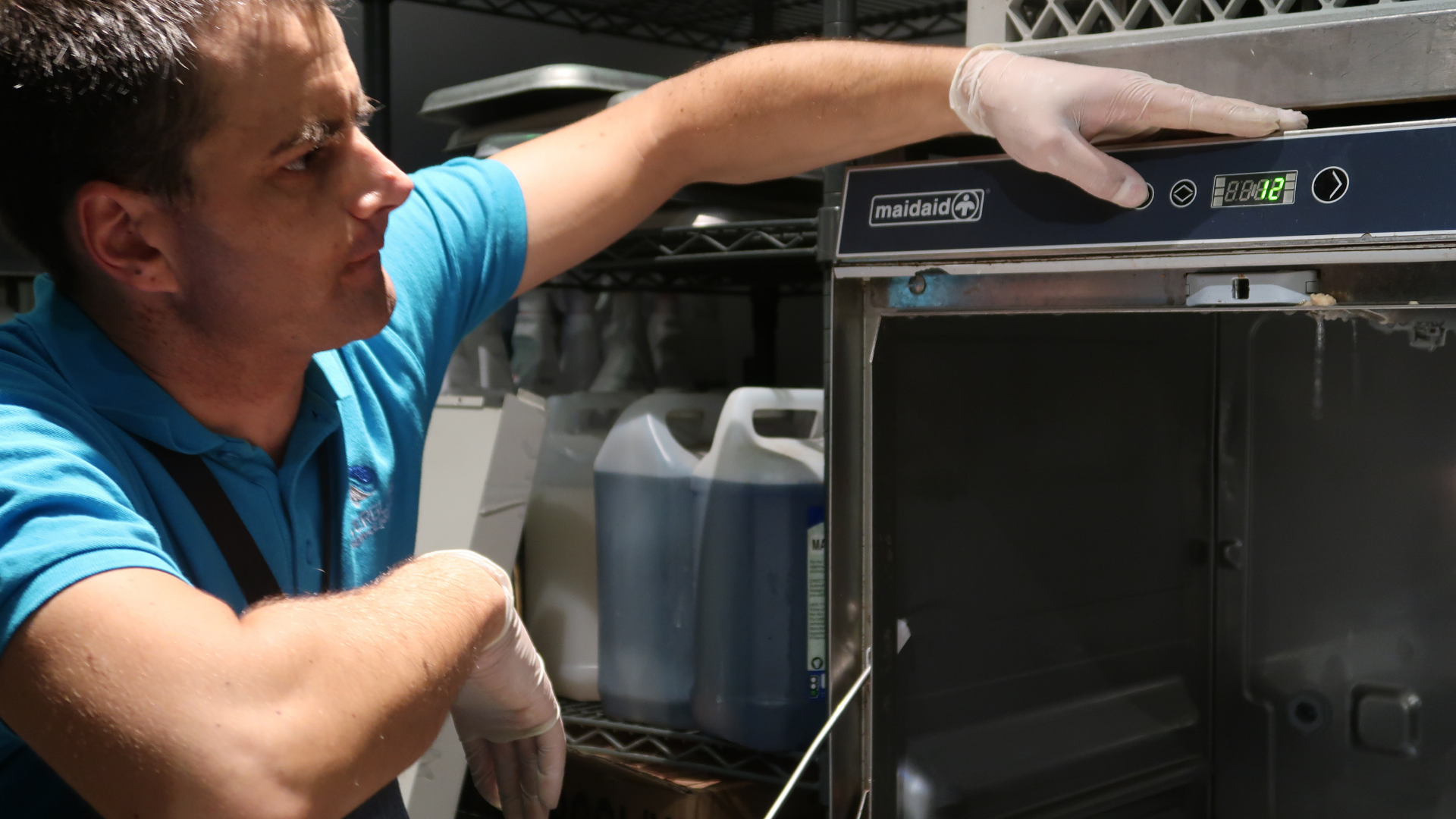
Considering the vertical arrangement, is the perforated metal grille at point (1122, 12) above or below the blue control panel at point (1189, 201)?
above

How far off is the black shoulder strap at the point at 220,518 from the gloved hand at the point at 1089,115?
2.26 ft

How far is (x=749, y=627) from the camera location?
1346 mm

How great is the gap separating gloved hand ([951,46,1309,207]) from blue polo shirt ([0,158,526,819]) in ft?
1.73

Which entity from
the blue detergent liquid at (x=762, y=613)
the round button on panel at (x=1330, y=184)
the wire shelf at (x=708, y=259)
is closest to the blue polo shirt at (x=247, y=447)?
the wire shelf at (x=708, y=259)

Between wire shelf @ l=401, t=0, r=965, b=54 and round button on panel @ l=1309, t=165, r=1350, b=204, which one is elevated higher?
wire shelf @ l=401, t=0, r=965, b=54

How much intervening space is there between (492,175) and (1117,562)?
0.85 metres

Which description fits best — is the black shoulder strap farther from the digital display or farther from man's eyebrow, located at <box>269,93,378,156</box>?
the digital display

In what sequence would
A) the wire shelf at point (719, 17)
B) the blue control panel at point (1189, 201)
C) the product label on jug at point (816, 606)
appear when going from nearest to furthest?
the blue control panel at point (1189, 201), the product label on jug at point (816, 606), the wire shelf at point (719, 17)

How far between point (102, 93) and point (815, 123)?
0.62m

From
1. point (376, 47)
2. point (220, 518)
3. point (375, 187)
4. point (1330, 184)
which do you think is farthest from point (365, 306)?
point (376, 47)

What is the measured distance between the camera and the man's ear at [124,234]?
781mm

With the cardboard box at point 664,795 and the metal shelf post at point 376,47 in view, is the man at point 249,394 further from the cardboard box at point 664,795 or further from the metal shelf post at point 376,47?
the metal shelf post at point 376,47

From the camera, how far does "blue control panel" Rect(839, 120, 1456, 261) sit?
2.39 ft

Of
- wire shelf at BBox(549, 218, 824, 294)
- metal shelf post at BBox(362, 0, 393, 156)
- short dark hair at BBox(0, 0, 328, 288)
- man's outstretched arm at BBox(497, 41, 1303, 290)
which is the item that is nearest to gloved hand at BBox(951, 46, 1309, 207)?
man's outstretched arm at BBox(497, 41, 1303, 290)
